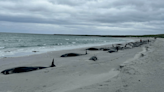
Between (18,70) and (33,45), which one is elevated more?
(18,70)

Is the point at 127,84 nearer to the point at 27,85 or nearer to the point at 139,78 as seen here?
the point at 139,78

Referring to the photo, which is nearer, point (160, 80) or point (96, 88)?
point (96, 88)

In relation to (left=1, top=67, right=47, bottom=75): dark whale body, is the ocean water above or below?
below

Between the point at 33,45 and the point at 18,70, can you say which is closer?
the point at 18,70

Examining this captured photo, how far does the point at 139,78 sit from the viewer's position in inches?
247

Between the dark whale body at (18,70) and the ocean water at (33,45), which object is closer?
the dark whale body at (18,70)

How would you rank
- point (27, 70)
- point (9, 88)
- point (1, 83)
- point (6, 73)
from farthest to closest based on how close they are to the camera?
point (27, 70), point (6, 73), point (1, 83), point (9, 88)

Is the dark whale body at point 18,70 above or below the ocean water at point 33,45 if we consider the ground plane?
above

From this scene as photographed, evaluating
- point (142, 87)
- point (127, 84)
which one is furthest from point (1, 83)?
point (142, 87)

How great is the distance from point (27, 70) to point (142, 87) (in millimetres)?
6659

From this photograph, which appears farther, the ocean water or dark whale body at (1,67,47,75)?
the ocean water

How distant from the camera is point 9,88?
5.93 meters

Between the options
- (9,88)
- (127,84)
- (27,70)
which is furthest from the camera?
(27,70)

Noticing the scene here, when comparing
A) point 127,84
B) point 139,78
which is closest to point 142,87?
point 127,84
